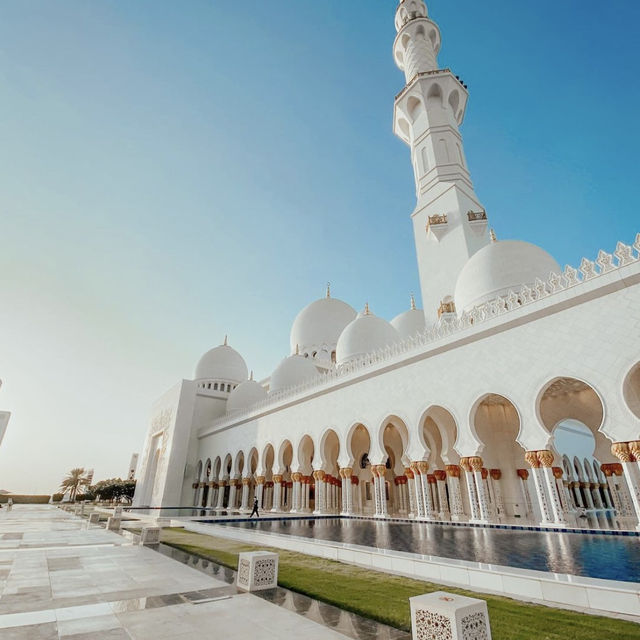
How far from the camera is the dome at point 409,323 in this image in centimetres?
1855

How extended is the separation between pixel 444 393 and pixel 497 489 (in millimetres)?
3402

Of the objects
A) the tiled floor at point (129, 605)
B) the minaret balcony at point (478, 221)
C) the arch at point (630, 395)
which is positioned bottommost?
the tiled floor at point (129, 605)

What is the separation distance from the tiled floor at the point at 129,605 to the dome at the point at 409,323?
1528 cm

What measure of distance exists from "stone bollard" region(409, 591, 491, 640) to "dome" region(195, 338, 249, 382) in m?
23.7

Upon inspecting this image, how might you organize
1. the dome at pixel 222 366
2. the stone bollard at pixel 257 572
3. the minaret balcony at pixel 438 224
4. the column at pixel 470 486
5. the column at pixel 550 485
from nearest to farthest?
the stone bollard at pixel 257 572
the column at pixel 550 485
the column at pixel 470 486
the minaret balcony at pixel 438 224
the dome at pixel 222 366

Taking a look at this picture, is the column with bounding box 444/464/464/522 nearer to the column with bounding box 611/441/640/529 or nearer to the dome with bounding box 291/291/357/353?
the column with bounding box 611/441/640/529

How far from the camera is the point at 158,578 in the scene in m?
3.69

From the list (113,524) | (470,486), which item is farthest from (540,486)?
(113,524)

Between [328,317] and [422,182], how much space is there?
9190mm

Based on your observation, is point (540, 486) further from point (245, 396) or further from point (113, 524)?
point (245, 396)

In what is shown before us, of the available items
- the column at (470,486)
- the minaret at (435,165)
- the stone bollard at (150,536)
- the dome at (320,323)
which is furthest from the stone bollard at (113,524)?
the dome at (320,323)

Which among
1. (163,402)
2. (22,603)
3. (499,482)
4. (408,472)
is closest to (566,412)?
(499,482)

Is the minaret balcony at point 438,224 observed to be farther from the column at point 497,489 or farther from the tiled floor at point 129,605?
the tiled floor at point 129,605

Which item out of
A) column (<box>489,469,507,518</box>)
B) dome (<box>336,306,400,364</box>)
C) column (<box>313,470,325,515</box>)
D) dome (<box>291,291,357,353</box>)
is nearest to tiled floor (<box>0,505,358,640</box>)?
column (<box>313,470,325,515</box>)
